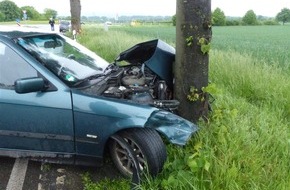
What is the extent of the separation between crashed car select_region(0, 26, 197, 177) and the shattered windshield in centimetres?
2

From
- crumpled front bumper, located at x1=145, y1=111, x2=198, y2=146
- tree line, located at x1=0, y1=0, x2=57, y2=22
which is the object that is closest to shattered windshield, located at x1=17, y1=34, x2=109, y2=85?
crumpled front bumper, located at x1=145, y1=111, x2=198, y2=146

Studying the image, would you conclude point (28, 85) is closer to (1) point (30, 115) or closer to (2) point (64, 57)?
(1) point (30, 115)

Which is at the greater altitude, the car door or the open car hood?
the open car hood

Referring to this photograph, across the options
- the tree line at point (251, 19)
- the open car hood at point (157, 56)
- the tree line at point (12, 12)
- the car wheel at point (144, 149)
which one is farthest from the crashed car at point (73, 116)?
the tree line at point (12, 12)

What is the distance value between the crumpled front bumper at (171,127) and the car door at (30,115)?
84cm

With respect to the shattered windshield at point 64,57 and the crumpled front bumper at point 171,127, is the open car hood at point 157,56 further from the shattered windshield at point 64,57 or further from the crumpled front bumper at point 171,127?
the crumpled front bumper at point 171,127

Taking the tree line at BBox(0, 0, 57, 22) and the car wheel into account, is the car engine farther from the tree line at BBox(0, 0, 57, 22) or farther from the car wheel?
the tree line at BBox(0, 0, 57, 22)

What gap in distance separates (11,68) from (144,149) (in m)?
1.65

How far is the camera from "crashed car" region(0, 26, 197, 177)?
3.09m

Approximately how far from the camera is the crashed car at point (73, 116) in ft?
10.2

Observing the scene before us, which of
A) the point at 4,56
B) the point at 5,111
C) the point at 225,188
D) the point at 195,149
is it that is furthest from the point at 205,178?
the point at 4,56

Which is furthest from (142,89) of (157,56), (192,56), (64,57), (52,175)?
(52,175)

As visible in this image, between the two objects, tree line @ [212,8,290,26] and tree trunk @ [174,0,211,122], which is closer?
tree trunk @ [174,0,211,122]

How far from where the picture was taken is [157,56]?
3.82m
